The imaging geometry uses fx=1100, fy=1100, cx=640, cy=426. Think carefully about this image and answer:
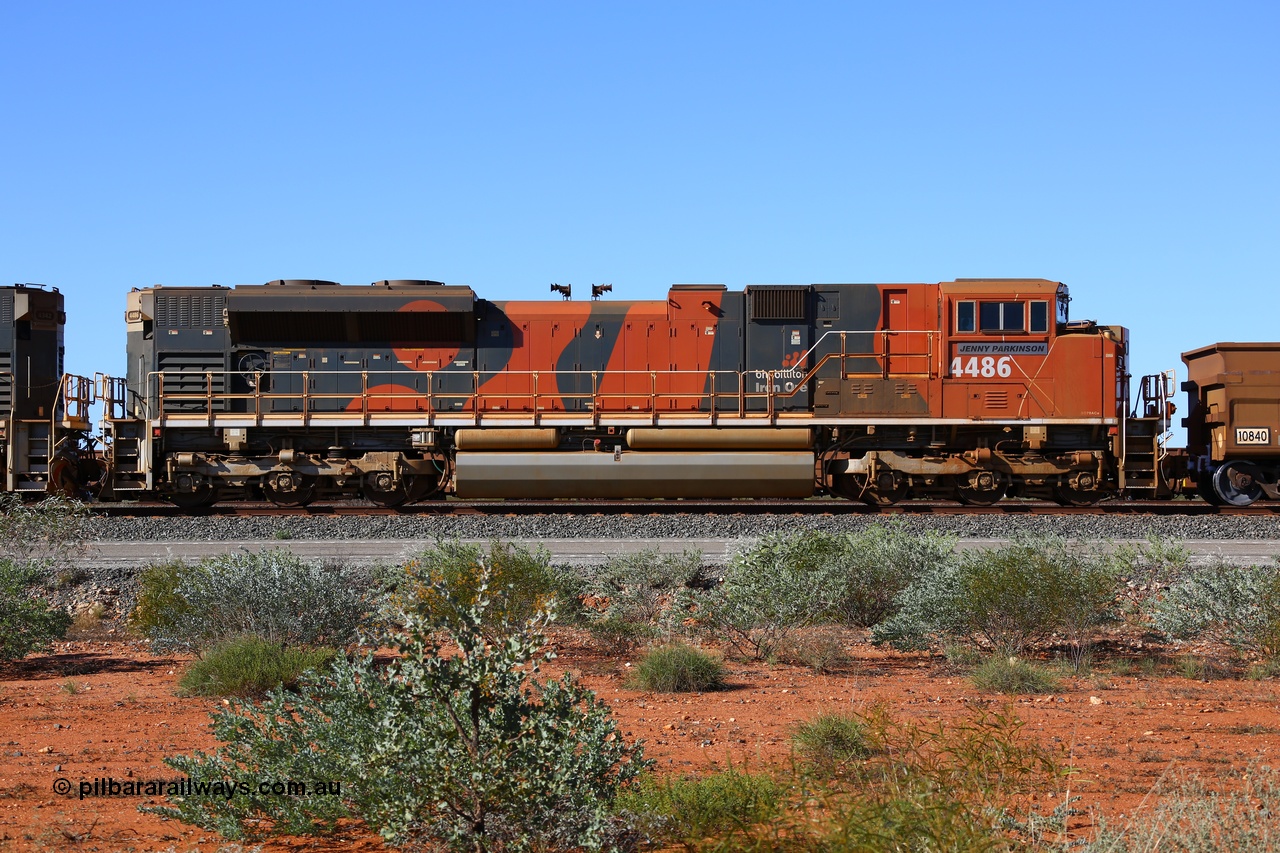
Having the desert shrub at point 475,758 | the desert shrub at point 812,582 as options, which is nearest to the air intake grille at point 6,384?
the desert shrub at point 812,582

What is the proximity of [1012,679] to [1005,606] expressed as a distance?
1.31 metres

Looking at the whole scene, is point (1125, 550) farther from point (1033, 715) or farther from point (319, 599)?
point (319, 599)

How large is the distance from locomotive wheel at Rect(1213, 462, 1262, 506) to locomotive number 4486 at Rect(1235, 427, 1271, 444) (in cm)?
57

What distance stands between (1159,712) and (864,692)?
6.41ft

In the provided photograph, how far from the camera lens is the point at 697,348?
61.0ft

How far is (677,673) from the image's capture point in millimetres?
8266

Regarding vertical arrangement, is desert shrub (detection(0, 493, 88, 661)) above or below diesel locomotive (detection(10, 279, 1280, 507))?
below

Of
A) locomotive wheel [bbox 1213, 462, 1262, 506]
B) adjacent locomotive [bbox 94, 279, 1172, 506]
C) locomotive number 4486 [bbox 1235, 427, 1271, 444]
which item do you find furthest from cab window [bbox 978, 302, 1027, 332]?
locomotive wheel [bbox 1213, 462, 1262, 506]

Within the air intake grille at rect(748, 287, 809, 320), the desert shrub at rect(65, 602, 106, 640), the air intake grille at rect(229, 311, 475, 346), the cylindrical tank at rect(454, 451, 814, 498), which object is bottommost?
the desert shrub at rect(65, 602, 106, 640)

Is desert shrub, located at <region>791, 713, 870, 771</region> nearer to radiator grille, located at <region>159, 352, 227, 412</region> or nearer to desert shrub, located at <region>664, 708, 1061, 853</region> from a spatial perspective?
desert shrub, located at <region>664, 708, 1061, 853</region>

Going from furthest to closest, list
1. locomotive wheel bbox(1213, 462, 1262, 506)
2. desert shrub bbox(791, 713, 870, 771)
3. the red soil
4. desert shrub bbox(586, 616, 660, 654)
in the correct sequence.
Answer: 1. locomotive wheel bbox(1213, 462, 1262, 506)
2. desert shrub bbox(586, 616, 660, 654)
3. desert shrub bbox(791, 713, 870, 771)
4. the red soil

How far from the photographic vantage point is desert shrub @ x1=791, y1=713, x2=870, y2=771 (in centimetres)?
586

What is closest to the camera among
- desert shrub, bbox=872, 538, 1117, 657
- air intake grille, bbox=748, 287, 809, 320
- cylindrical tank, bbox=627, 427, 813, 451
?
desert shrub, bbox=872, 538, 1117, 657

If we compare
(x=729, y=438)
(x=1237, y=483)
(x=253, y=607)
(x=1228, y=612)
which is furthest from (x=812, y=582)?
(x=1237, y=483)
